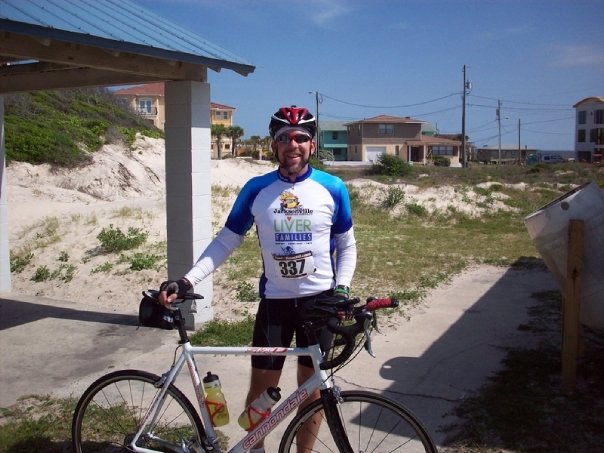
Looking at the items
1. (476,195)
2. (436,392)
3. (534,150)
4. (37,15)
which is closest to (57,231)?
(37,15)

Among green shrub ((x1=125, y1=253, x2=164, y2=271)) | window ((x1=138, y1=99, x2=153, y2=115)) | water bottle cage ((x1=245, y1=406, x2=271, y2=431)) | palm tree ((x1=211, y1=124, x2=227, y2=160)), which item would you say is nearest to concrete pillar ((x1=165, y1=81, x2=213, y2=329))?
green shrub ((x1=125, y1=253, x2=164, y2=271))

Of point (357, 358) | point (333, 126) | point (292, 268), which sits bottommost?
point (357, 358)

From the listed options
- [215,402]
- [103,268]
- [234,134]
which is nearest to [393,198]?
[103,268]

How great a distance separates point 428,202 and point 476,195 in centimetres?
179

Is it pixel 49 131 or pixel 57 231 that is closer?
pixel 57 231

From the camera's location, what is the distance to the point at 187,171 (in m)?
6.06

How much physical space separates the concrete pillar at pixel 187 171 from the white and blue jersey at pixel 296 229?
311cm

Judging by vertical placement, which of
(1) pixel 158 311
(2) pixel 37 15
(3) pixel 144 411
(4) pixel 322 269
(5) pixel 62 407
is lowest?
(5) pixel 62 407

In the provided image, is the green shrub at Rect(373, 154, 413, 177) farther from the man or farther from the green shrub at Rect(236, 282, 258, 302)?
the man

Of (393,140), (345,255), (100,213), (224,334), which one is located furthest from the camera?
(393,140)

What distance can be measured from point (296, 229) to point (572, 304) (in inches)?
97.1

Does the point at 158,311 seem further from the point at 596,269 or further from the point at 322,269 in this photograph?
the point at 596,269

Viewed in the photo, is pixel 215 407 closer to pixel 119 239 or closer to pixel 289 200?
pixel 289 200

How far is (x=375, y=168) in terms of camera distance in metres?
29.7
